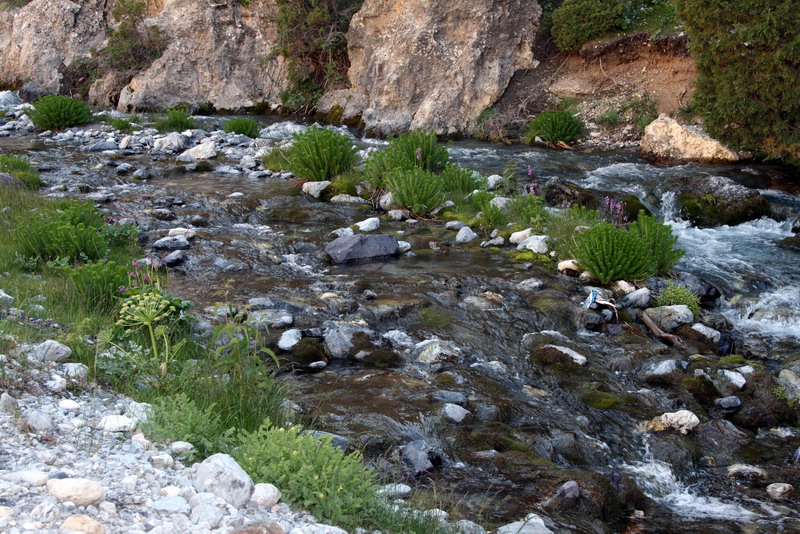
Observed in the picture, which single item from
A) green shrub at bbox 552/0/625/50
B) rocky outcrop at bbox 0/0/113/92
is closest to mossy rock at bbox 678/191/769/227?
green shrub at bbox 552/0/625/50

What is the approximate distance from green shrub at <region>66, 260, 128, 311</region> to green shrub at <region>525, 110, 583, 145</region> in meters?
12.1

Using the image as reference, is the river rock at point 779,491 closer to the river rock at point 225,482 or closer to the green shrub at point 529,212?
the river rock at point 225,482

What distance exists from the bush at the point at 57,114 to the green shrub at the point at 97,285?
44.3 ft

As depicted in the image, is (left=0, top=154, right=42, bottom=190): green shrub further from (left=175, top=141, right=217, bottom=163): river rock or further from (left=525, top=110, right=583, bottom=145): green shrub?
(left=525, top=110, right=583, bottom=145): green shrub

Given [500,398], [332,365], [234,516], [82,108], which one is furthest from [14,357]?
[82,108]

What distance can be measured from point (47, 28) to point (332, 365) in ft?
81.1

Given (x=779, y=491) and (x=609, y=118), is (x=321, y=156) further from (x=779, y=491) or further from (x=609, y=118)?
(x=779, y=491)

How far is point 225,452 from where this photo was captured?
10.4 ft

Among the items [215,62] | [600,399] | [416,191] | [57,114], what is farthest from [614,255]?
[215,62]

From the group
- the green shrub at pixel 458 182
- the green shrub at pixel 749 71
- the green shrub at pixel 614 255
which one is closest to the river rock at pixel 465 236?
the green shrub at pixel 614 255

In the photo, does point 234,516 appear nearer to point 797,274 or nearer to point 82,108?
point 797,274

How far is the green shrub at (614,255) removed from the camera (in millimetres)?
7359

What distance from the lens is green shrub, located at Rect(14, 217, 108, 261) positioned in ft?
21.6

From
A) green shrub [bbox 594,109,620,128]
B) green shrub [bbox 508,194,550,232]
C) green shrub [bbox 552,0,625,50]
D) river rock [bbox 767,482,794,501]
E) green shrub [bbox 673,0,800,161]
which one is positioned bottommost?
river rock [bbox 767,482,794,501]
